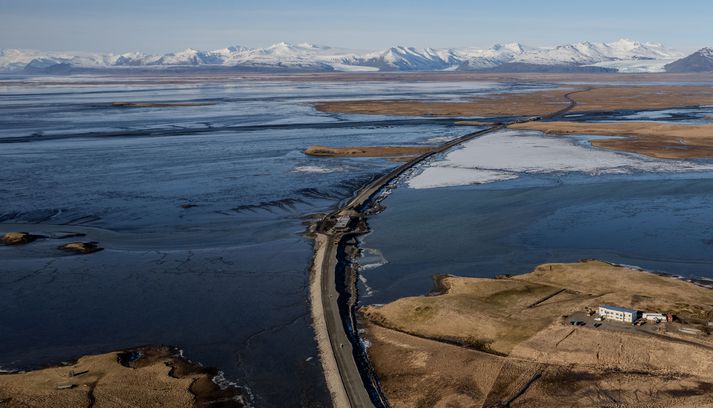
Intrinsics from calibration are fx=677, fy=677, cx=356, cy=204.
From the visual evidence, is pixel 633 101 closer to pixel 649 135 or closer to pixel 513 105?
pixel 513 105

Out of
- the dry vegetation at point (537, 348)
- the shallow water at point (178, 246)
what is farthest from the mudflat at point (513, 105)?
the dry vegetation at point (537, 348)

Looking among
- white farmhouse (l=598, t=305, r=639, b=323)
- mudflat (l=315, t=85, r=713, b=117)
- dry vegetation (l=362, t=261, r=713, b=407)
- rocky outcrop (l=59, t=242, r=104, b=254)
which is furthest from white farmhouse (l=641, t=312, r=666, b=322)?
mudflat (l=315, t=85, r=713, b=117)

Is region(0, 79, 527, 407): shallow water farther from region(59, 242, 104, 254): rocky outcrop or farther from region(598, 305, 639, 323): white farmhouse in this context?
region(598, 305, 639, 323): white farmhouse

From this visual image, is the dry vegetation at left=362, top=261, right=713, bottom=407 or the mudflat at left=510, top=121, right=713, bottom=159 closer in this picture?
the dry vegetation at left=362, top=261, right=713, bottom=407

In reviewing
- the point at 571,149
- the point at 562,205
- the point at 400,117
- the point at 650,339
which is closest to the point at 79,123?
the point at 400,117

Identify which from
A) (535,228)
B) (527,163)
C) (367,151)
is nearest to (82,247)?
(535,228)
